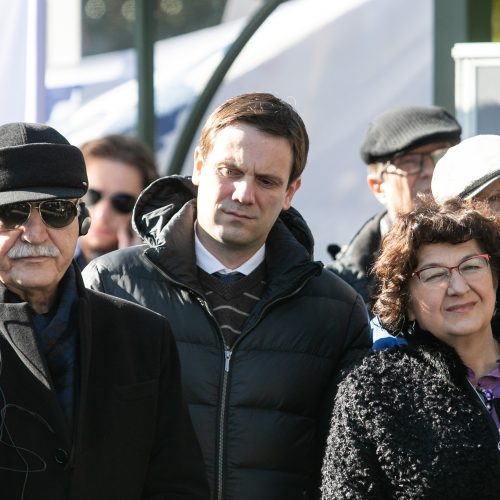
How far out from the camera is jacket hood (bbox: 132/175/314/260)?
4148 millimetres

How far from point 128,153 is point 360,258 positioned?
107cm

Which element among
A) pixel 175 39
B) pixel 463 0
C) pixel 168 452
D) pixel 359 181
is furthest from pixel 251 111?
pixel 175 39

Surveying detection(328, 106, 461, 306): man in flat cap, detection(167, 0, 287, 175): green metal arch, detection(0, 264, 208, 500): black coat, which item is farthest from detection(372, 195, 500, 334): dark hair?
detection(167, 0, 287, 175): green metal arch

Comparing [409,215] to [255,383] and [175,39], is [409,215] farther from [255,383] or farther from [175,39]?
[175,39]

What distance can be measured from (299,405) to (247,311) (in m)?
0.32

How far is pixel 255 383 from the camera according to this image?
377cm

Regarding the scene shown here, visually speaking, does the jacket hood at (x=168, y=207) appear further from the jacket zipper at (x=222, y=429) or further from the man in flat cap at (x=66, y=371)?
the man in flat cap at (x=66, y=371)

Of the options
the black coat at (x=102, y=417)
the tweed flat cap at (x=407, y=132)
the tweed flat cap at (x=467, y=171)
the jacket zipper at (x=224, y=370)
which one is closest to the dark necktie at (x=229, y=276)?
the jacket zipper at (x=224, y=370)

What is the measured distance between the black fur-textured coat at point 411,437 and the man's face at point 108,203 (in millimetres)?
1732

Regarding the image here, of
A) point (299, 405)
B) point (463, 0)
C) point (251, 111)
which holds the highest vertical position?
point (463, 0)

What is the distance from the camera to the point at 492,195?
4254 millimetres

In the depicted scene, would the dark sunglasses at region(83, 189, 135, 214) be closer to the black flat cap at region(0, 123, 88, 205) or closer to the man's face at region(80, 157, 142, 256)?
the man's face at region(80, 157, 142, 256)

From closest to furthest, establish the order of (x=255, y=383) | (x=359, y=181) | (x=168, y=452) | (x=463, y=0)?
(x=168, y=452)
(x=255, y=383)
(x=463, y=0)
(x=359, y=181)

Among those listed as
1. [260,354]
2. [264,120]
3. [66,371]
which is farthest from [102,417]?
[264,120]
